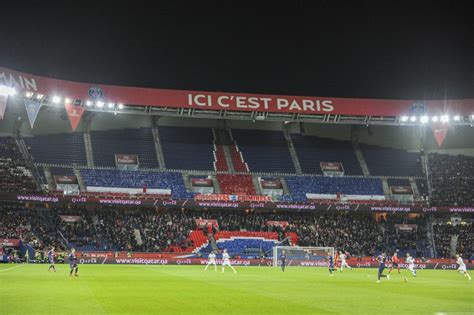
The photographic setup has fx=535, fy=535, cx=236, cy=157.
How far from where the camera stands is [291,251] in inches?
2271

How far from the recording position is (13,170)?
2328 inches

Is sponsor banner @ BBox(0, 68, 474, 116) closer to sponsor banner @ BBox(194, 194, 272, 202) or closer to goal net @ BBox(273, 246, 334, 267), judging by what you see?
sponsor banner @ BBox(194, 194, 272, 202)

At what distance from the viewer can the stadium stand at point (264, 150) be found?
71088 mm

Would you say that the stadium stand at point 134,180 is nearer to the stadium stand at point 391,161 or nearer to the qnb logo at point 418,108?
the stadium stand at point 391,161

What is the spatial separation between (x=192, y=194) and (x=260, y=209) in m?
8.46

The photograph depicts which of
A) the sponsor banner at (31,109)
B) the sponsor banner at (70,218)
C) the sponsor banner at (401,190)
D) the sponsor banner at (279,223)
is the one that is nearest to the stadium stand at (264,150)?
the sponsor banner at (279,223)

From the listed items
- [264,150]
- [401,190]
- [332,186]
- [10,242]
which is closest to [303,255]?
[332,186]

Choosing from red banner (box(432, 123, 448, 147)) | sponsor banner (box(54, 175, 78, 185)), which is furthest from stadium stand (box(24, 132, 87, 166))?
red banner (box(432, 123, 448, 147))

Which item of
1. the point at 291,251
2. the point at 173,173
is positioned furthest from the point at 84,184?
the point at 291,251

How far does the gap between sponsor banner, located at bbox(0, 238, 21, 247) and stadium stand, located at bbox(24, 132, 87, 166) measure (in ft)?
44.7

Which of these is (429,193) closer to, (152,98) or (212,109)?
(212,109)

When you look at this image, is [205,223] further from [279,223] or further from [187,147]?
[187,147]

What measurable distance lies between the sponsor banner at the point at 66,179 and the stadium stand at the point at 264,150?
22.3 meters

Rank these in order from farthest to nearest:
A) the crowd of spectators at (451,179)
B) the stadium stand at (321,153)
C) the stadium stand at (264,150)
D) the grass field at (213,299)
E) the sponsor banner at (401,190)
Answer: the stadium stand at (321,153) → the stadium stand at (264,150) → the sponsor banner at (401,190) → the crowd of spectators at (451,179) → the grass field at (213,299)
